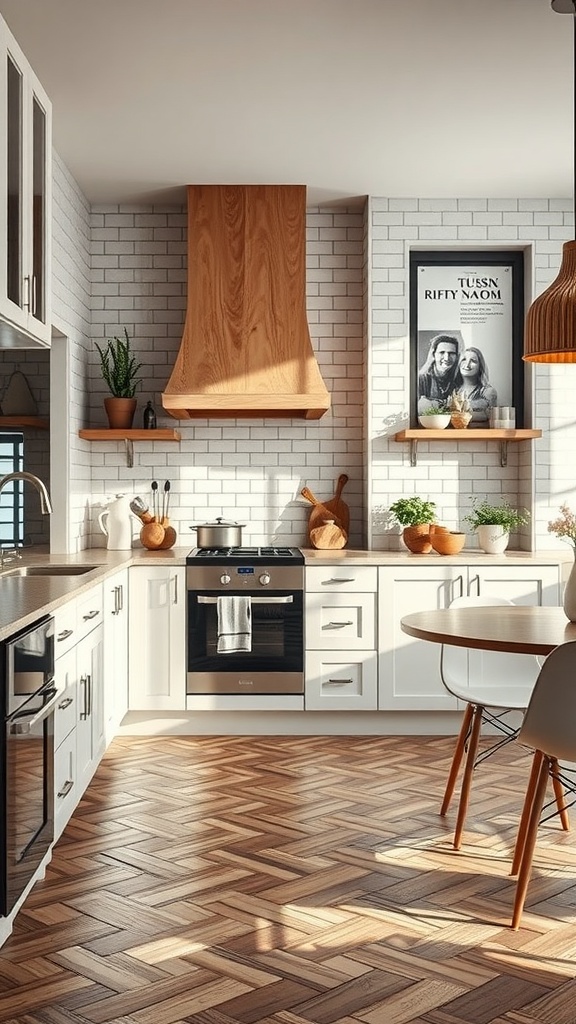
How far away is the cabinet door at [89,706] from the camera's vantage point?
157 inches

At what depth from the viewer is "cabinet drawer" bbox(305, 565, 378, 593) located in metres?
5.46

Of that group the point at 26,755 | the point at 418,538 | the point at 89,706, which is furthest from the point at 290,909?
the point at 418,538

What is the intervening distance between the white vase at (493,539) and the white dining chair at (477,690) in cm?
141

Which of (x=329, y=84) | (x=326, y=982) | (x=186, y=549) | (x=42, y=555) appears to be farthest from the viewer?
(x=186, y=549)

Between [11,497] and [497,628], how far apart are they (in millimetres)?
3472

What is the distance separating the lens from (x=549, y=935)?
2980mm

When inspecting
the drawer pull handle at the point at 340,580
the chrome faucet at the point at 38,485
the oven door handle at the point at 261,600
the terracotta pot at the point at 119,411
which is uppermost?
the terracotta pot at the point at 119,411

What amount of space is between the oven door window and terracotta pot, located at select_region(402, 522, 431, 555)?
725 mm

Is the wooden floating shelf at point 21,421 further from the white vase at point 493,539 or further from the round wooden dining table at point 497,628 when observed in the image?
the round wooden dining table at point 497,628

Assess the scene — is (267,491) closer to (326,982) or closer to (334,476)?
(334,476)

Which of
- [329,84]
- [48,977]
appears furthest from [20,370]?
[48,977]

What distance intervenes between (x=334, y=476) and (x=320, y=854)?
2970 mm

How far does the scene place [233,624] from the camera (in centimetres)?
541

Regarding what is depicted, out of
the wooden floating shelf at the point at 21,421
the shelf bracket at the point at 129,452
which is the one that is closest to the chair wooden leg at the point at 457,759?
the shelf bracket at the point at 129,452
